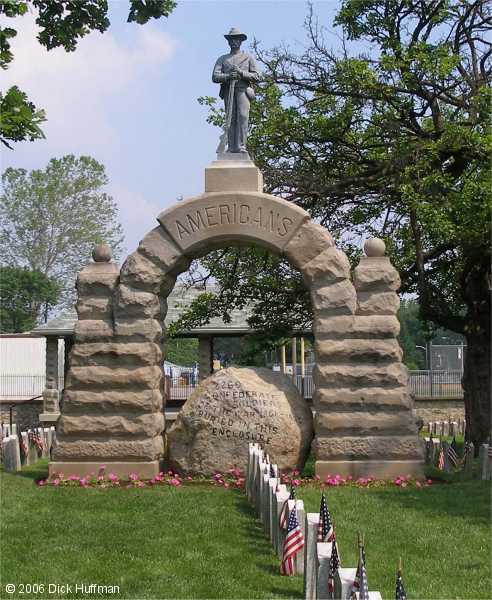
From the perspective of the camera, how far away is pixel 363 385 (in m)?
13.5

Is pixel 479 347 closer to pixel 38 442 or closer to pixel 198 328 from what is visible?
pixel 38 442

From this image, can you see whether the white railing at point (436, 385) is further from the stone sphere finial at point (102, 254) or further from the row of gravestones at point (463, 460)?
the stone sphere finial at point (102, 254)

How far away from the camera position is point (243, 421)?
13.1 meters

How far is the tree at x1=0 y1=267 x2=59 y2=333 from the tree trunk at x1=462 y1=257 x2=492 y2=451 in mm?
34268

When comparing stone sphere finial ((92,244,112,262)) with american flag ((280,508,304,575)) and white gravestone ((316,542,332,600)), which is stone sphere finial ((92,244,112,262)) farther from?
white gravestone ((316,542,332,600))

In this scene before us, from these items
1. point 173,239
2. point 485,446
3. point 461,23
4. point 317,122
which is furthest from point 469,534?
point 461,23

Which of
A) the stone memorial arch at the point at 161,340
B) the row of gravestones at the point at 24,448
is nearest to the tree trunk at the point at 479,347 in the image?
the stone memorial arch at the point at 161,340

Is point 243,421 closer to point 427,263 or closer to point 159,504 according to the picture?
point 159,504

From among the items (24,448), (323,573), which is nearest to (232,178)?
(24,448)

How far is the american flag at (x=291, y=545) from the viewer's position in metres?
8.02

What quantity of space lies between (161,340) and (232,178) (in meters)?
2.69

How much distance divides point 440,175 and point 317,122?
107 inches

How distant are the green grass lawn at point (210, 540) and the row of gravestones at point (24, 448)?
2.26 metres

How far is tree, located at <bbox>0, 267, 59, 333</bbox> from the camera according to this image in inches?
1975
